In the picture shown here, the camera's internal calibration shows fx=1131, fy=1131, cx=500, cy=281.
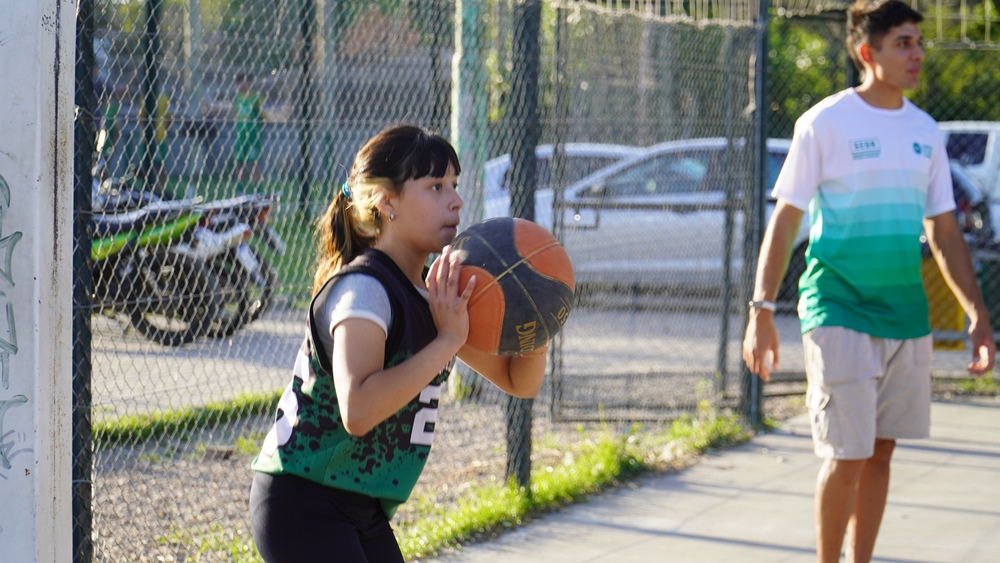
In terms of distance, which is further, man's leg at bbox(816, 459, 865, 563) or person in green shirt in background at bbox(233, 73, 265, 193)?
person in green shirt in background at bbox(233, 73, 265, 193)

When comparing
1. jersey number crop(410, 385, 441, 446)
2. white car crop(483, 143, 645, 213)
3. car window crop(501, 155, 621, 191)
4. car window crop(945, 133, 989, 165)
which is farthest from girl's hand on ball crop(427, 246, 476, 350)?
car window crop(945, 133, 989, 165)

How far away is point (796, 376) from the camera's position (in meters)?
8.30

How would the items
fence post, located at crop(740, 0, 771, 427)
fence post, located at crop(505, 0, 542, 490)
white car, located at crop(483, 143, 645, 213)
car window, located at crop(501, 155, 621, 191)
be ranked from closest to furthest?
1. fence post, located at crop(505, 0, 542, 490)
2. white car, located at crop(483, 143, 645, 213)
3. car window, located at crop(501, 155, 621, 191)
4. fence post, located at crop(740, 0, 771, 427)

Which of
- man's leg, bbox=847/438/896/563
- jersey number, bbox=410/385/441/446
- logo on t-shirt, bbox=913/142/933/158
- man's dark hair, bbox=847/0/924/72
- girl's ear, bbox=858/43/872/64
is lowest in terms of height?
man's leg, bbox=847/438/896/563

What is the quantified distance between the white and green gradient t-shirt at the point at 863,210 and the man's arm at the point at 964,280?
0.27 m

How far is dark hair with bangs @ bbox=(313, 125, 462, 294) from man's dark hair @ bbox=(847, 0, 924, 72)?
88.8 inches

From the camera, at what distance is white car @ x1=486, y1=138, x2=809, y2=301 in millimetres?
7445

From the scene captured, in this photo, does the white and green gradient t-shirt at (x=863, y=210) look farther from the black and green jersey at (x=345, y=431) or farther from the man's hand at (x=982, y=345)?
the black and green jersey at (x=345, y=431)

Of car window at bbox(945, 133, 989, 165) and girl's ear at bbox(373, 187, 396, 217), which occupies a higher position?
car window at bbox(945, 133, 989, 165)

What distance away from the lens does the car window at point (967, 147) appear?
1301 cm

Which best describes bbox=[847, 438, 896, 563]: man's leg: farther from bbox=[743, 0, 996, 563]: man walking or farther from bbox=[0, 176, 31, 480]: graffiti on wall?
bbox=[0, 176, 31, 480]: graffiti on wall

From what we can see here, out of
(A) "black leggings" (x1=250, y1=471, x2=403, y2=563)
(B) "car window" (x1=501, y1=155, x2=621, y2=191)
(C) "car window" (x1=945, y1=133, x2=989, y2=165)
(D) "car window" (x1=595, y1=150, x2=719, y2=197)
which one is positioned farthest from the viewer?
(C) "car window" (x1=945, y1=133, x2=989, y2=165)

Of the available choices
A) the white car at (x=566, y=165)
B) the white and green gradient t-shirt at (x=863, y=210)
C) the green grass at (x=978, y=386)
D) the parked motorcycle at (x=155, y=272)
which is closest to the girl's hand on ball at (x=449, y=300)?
the parked motorcycle at (x=155, y=272)

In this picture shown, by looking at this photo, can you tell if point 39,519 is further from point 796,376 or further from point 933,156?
point 796,376
